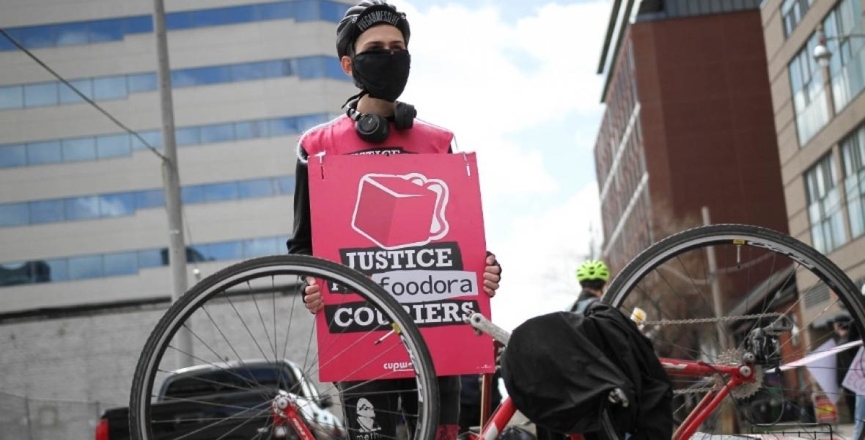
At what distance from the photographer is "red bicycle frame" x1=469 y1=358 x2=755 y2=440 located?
3.50m

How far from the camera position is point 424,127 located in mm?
4152

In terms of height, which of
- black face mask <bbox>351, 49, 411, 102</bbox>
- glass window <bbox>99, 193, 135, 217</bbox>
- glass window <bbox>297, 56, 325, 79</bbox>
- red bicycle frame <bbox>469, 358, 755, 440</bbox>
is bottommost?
red bicycle frame <bbox>469, 358, 755, 440</bbox>

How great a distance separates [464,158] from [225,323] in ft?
100

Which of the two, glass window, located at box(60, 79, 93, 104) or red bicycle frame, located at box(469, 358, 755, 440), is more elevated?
glass window, located at box(60, 79, 93, 104)

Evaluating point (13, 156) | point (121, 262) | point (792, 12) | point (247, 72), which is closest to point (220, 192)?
point (121, 262)

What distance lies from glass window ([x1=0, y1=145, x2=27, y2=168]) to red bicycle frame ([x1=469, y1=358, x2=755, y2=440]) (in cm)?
7201

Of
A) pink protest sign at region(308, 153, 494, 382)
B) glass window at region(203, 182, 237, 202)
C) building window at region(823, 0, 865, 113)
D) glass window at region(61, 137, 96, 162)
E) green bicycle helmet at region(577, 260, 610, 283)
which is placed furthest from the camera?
glass window at region(61, 137, 96, 162)

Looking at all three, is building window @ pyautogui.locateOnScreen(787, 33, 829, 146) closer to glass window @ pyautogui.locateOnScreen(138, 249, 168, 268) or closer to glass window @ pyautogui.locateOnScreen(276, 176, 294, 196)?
glass window @ pyautogui.locateOnScreen(276, 176, 294, 196)

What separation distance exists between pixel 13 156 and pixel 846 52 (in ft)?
171

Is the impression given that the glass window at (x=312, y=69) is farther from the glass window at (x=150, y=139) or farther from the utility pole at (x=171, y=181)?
the utility pole at (x=171, y=181)

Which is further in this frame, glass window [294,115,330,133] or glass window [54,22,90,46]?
glass window [54,22,90,46]

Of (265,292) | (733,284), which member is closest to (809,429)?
(265,292)

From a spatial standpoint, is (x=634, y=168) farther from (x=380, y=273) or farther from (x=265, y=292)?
(x=380, y=273)

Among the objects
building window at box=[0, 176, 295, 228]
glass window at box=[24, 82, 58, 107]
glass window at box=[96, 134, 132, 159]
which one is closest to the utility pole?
building window at box=[0, 176, 295, 228]
